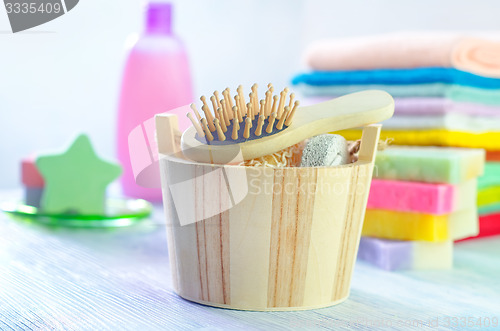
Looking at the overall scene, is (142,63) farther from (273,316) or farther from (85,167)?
(273,316)

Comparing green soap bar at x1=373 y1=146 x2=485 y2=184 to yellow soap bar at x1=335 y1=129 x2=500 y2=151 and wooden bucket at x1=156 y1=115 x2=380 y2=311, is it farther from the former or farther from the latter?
wooden bucket at x1=156 y1=115 x2=380 y2=311

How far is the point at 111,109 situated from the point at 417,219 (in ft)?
2.37

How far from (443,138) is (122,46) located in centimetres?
67

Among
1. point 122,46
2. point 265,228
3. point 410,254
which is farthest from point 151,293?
point 122,46

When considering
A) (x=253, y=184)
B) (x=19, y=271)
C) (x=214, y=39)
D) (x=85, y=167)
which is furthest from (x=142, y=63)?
(x=253, y=184)

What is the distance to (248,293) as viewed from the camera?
1.86 ft

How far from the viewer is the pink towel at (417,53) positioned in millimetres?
821

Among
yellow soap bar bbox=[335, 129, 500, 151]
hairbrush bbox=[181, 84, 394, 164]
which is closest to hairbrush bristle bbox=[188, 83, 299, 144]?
hairbrush bbox=[181, 84, 394, 164]

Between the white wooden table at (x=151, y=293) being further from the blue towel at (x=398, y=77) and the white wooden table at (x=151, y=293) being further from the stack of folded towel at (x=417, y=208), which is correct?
the blue towel at (x=398, y=77)

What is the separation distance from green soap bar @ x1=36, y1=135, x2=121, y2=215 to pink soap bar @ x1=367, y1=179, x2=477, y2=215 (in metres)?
0.36

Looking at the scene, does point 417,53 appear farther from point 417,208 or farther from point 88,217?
point 88,217

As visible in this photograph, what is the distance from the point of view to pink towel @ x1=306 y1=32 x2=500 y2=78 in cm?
82

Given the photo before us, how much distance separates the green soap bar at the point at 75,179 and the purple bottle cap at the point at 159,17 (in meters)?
0.25

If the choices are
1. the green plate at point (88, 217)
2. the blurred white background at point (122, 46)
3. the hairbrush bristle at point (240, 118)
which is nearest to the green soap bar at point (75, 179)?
the green plate at point (88, 217)
